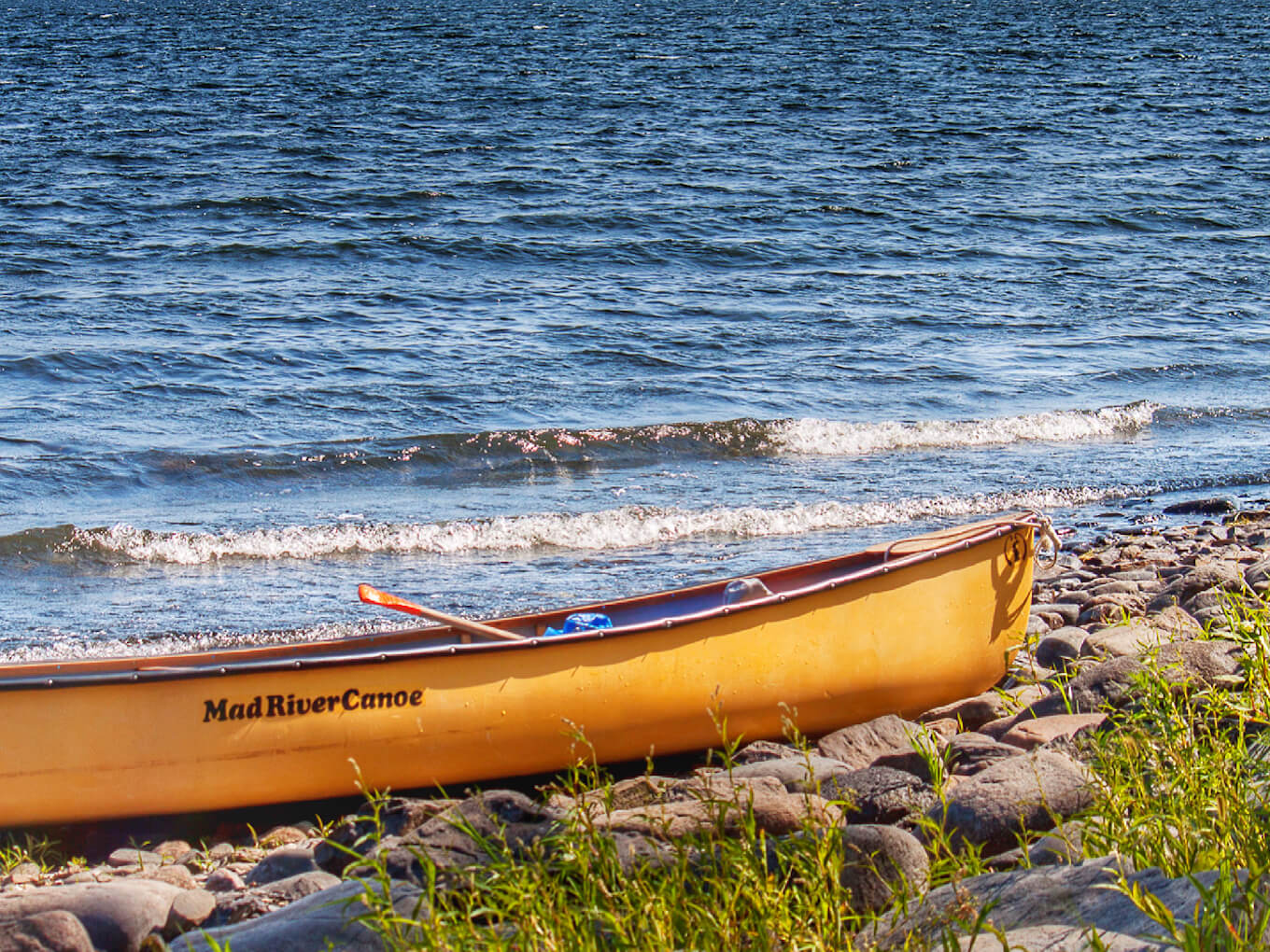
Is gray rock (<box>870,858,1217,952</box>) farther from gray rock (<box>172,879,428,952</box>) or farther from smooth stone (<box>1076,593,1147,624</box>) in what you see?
smooth stone (<box>1076,593,1147,624</box>)

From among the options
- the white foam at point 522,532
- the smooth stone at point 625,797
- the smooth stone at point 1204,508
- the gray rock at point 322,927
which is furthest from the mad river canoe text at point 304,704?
the smooth stone at point 1204,508

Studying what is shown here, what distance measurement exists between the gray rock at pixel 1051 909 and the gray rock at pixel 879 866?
→ 0.33 feet

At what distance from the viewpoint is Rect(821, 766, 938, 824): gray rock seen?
13.3 feet

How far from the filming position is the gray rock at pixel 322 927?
128 inches

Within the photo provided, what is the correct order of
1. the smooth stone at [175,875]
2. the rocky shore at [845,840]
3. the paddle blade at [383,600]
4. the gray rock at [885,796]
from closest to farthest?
the rocky shore at [845,840] → the gray rock at [885,796] → the smooth stone at [175,875] → the paddle blade at [383,600]

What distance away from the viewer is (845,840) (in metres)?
3.44

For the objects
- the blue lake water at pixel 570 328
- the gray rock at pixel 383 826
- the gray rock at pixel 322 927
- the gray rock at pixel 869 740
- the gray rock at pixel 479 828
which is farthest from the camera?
the blue lake water at pixel 570 328

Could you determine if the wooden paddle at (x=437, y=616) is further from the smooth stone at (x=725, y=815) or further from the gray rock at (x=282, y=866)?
the smooth stone at (x=725, y=815)

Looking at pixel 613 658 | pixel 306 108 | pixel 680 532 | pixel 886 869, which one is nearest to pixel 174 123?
pixel 306 108

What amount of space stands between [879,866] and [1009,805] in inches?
22.3

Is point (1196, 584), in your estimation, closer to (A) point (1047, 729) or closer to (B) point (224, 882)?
(A) point (1047, 729)

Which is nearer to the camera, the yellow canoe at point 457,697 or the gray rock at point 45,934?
the gray rock at point 45,934

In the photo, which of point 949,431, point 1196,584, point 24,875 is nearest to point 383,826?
point 24,875

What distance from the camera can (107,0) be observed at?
60312mm
